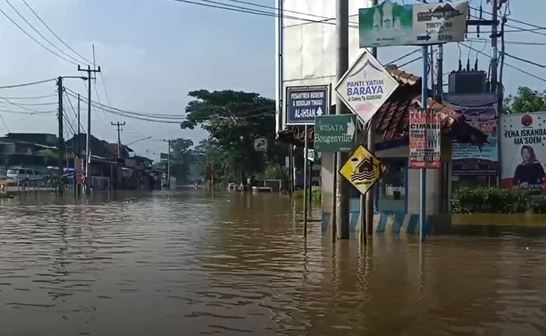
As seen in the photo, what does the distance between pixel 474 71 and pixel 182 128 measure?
37747 millimetres

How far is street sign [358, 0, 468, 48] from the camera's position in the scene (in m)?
14.6

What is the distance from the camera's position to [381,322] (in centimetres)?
743

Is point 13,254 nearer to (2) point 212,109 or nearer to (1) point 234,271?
(1) point 234,271

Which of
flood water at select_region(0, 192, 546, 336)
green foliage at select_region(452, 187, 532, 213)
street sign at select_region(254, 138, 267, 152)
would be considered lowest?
flood water at select_region(0, 192, 546, 336)

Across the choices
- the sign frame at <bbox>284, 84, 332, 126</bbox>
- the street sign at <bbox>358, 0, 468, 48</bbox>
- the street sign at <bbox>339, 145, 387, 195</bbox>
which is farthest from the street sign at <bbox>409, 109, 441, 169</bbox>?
the sign frame at <bbox>284, 84, 332, 126</bbox>

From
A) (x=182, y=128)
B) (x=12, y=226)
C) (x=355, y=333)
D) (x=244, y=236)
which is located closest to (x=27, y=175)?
(x=182, y=128)

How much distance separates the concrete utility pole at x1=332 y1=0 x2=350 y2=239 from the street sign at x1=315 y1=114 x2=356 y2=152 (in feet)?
1.32

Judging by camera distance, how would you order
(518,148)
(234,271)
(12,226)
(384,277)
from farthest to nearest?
(518,148) < (12,226) < (234,271) < (384,277)

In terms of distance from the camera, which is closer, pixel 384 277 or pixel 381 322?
pixel 381 322

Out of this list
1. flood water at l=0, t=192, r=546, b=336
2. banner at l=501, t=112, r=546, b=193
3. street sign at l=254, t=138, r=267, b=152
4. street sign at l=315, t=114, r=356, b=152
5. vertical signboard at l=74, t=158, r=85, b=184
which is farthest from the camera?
street sign at l=254, t=138, r=267, b=152

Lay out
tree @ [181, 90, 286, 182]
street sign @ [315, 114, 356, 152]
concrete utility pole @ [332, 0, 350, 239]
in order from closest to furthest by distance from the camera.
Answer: street sign @ [315, 114, 356, 152] → concrete utility pole @ [332, 0, 350, 239] → tree @ [181, 90, 286, 182]

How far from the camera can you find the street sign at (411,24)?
14578 millimetres

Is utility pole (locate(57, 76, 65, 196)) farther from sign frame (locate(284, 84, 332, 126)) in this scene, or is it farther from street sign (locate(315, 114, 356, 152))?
street sign (locate(315, 114, 356, 152))

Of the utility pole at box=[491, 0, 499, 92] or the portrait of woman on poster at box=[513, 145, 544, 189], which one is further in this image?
the utility pole at box=[491, 0, 499, 92]
